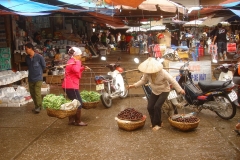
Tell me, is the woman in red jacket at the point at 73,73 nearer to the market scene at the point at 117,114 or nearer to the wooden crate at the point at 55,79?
the market scene at the point at 117,114

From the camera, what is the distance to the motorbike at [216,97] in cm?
619

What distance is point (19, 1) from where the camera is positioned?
798cm

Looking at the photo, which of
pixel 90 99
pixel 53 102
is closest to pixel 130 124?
pixel 90 99

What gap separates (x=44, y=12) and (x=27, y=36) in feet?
13.1

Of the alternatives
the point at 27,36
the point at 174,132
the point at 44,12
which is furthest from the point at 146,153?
the point at 27,36

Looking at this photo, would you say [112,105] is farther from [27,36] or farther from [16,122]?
[27,36]

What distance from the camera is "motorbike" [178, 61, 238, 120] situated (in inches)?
244

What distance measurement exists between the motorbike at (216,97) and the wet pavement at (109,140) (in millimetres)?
266

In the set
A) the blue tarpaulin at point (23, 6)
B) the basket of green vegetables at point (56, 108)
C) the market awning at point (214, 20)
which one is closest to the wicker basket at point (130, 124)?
the basket of green vegetables at point (56, 108)

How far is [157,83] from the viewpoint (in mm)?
5641

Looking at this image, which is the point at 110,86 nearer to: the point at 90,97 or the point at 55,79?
the point at 90,97

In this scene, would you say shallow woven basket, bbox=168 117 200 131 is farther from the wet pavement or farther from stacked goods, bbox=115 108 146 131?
stacked goods, bbox=115 108 146 131

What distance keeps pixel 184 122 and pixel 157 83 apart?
0.96m

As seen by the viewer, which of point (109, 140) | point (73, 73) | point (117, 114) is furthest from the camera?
point (117, 114)
